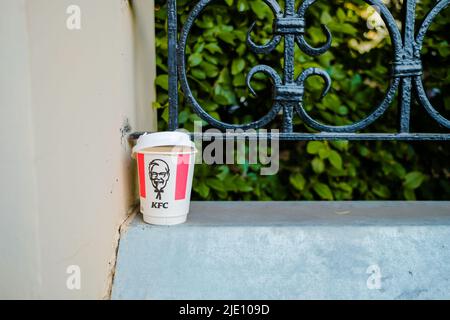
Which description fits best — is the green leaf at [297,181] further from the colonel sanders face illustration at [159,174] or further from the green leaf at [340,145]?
the colonel sanders face illustration at [159,174]

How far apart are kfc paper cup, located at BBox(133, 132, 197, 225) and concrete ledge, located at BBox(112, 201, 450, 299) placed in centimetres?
4

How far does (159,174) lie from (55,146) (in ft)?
0.82

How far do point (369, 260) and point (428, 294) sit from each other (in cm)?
15

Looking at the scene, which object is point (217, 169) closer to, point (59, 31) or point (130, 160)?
point (130, 160)

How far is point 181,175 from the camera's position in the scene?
3.19ft

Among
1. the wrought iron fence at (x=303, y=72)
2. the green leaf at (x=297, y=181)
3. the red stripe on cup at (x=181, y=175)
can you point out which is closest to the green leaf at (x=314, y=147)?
the green leaf at (x=297, y=181)

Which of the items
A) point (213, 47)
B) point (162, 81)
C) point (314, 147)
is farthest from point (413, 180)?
point (162, 81)

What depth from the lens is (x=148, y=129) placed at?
1.31 m

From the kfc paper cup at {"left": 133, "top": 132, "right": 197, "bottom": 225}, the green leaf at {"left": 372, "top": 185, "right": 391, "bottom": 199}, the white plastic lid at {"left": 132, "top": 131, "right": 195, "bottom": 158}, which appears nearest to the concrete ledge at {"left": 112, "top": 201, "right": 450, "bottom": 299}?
the kfc paper cup at {"left": 133, "top": 132, "right": 197, "bottom": 225}

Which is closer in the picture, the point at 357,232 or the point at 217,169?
the point at 357,232

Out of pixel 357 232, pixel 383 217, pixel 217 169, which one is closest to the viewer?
pixel 357 232

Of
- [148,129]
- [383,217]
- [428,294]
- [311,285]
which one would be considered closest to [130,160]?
[148,129]

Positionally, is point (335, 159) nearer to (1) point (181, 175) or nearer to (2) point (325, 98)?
(2) point (325, 98)

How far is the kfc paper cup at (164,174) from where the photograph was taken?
3.14ft
